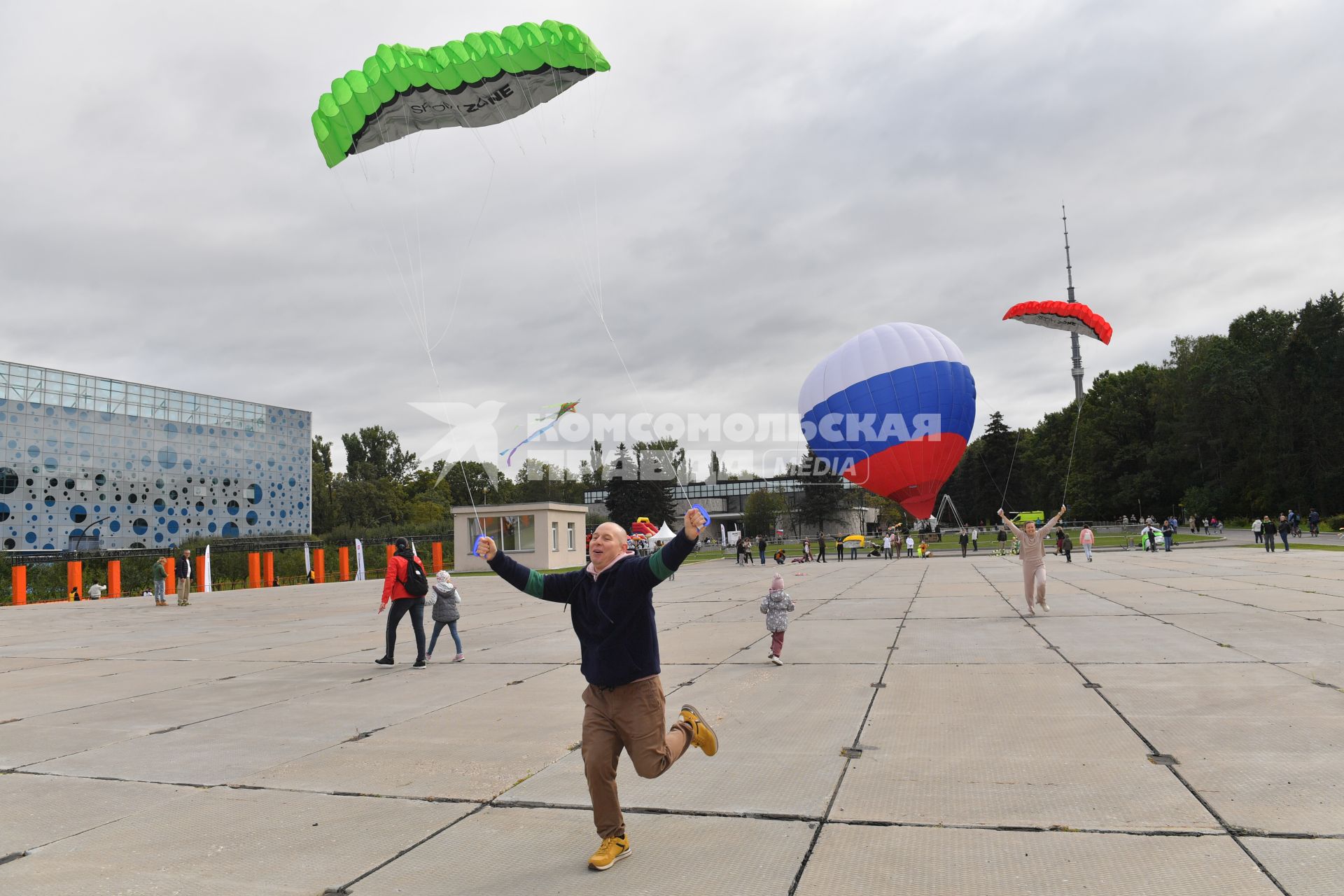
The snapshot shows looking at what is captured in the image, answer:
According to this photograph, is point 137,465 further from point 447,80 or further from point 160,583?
point 447,80

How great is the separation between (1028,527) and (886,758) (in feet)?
36.5

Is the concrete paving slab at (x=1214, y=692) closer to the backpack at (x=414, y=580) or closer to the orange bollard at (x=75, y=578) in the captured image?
the backpack at (x=414, y=580)

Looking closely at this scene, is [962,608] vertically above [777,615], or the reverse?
[777,615]

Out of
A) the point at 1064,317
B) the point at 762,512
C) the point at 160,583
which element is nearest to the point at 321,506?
the point at 762,512

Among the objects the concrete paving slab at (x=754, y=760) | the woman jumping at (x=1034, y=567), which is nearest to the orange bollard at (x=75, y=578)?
the concrete paving slab at (x=754, y=760)

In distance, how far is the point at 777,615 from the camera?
10.1 meters

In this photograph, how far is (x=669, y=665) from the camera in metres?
10.3

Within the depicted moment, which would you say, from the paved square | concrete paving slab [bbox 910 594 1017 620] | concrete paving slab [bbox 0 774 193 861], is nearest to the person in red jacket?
the paved square

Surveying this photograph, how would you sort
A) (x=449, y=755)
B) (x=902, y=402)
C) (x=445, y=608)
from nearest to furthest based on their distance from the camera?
(x=449, y=755), (x=445, y=608), (x=902, y=402)

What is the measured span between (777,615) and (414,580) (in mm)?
4774

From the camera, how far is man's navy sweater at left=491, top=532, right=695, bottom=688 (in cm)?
422

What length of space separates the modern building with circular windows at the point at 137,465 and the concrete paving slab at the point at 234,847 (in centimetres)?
6892

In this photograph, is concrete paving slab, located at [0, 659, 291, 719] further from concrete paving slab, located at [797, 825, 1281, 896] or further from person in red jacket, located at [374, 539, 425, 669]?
concrete paving slab, located at [797, 825, 1281, 896]

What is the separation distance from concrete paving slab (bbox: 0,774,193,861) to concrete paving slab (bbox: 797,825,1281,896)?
4.24m
